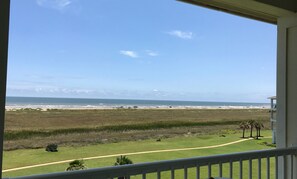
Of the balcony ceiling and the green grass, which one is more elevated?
the balcony ceiling

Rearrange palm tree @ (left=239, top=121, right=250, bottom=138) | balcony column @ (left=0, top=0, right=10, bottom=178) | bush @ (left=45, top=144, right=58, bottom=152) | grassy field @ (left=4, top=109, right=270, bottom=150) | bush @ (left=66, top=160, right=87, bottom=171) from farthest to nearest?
1. palm tree @ (left=239, top=121, right=250, bottom=138)
2. bush @ (left=45, top=144, right=58, bottom=152)
3. bush @ (left=66, top=160, right=87, bottom=171)
4. grassy field @ (left=4, top=109, right=270, bottom=150)
5. balcony column @ (left=0, top=0, right=10, bottom=178)

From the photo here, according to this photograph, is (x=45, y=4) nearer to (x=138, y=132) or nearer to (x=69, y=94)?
(x=69, y=94)

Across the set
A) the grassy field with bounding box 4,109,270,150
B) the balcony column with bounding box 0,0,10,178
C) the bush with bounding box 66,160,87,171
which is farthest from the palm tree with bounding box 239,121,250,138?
the balcony column with bounding box 0,0,10,178

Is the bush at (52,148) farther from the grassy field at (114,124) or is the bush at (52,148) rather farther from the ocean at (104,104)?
the ocean at (104,104)

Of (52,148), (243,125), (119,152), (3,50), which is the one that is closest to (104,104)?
(119,152)

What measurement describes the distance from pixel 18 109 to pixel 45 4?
117cm

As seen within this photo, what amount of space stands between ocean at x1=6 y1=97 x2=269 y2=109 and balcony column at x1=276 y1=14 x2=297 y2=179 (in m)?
0.48

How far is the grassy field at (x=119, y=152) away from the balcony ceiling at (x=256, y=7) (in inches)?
53.7

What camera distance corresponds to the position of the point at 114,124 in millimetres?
3059

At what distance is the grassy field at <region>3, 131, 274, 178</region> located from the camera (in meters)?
2.22

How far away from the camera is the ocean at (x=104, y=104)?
2180 mm

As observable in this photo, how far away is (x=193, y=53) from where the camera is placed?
457cm

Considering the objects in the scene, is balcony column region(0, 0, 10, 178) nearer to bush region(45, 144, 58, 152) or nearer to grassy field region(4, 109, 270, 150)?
grassy field region(4, 109, 270, 150)

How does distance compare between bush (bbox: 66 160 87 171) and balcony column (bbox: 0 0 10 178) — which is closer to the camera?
balcony column (bbox: 0 0 10 178)
